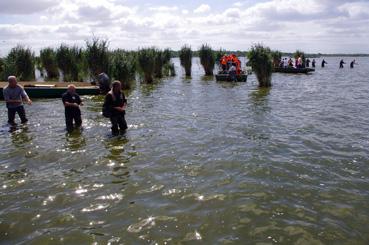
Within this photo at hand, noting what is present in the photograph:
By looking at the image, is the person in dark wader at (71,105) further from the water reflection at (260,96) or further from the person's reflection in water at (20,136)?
the water reflection at (260,96)

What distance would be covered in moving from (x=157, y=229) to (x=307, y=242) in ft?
7.20

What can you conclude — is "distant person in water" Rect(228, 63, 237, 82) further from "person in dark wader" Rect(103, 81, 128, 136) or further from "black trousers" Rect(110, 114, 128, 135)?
"person in dark wader" Rect(103, 81, 128, 136)

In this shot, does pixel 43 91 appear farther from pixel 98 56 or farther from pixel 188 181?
pixel 188 181

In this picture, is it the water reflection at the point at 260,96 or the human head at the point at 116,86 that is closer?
the human head at the point at 116,86

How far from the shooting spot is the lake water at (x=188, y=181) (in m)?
5.57

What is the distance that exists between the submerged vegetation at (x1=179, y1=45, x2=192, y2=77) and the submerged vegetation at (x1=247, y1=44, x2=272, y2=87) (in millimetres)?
11791

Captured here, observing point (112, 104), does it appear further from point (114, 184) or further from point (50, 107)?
point (50, 107)

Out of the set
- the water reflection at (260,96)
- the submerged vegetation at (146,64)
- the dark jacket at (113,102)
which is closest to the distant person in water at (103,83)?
the submerged vegetation at (146,64)

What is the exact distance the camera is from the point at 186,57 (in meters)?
38.2

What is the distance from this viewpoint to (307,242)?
523 cm

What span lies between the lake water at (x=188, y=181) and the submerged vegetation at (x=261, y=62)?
41.8ft

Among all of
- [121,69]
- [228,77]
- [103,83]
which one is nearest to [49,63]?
[121,69]

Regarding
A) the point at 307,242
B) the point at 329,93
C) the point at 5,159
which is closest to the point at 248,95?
the point at 329,93

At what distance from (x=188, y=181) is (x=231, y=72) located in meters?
22.9
